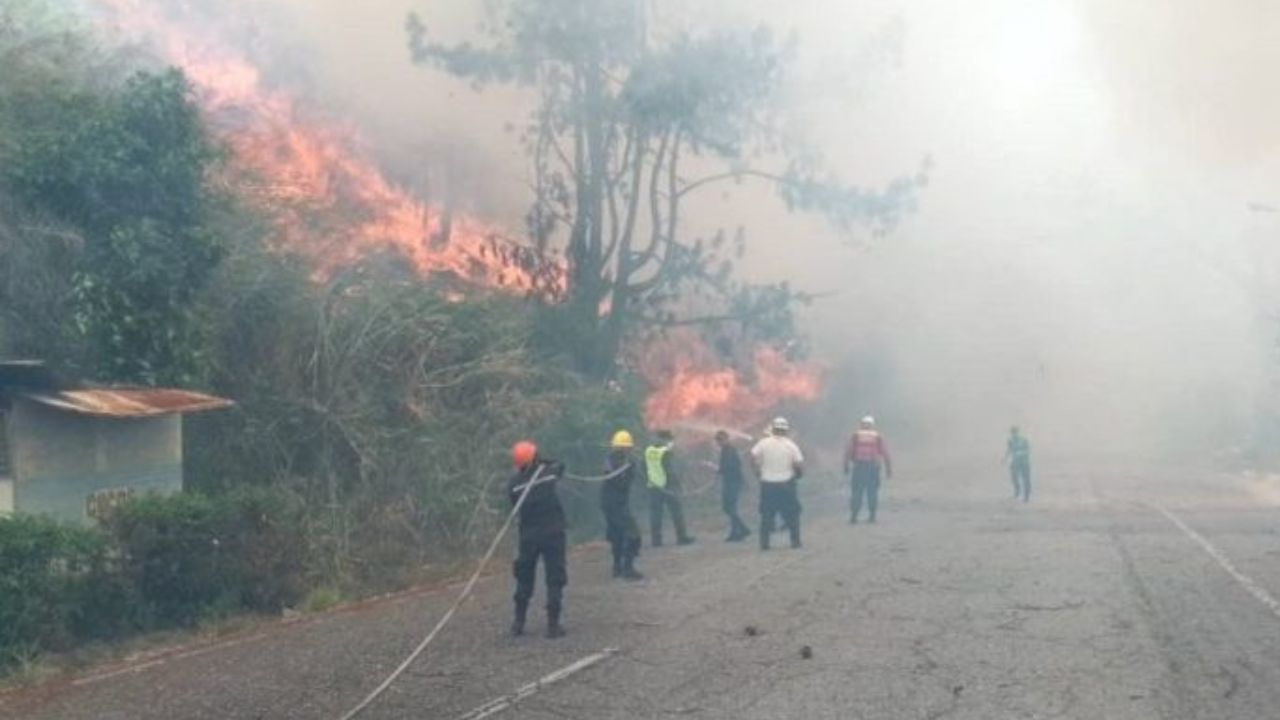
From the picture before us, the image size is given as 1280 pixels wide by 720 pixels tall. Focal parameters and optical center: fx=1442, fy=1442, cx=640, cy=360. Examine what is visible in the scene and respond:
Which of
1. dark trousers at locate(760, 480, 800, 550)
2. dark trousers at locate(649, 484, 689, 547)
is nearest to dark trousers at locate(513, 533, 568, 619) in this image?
dark trousers at locate(760, 480, 800, 550)

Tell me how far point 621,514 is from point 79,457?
5416 millimetres

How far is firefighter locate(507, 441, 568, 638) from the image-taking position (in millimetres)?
11398

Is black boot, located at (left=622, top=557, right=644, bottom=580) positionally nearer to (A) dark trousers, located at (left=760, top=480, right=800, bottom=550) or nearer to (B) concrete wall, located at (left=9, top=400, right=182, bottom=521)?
(A) dark trousers, located at (left=760, top=480, right=800, bottom=550)

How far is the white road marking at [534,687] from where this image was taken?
848cm

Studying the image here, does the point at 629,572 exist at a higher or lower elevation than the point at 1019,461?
lower

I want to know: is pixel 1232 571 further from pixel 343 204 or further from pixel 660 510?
pixel 343 204

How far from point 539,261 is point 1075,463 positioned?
19886 millimetres

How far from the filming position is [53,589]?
11.3 m

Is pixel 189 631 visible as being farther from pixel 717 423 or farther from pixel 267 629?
pixel 717 423

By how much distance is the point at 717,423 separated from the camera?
28.4 m

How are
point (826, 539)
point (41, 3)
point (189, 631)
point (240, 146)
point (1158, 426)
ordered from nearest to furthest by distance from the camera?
1. point (189, 631)
2. point (826, 539)
3. point (41, 3)
4. point (240, 146)
5. point (1158, 426)

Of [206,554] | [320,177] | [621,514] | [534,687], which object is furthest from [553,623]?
[320,177]

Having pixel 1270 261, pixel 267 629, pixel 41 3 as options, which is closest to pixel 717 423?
pixel 41 3

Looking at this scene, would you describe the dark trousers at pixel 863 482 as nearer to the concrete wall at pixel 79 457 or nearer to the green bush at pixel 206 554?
the green bush at pixel 206 554
